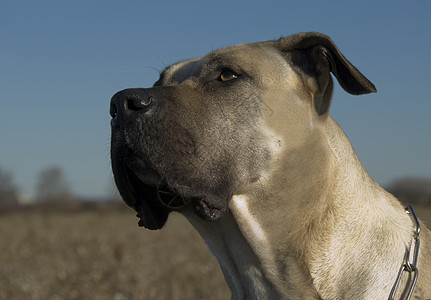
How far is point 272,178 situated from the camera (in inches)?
121

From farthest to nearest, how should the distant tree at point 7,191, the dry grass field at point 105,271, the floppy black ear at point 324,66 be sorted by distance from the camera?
the distant tree at point 7,191 → the dry grass field at point 105,271 → the floppy black ear at point 324,66

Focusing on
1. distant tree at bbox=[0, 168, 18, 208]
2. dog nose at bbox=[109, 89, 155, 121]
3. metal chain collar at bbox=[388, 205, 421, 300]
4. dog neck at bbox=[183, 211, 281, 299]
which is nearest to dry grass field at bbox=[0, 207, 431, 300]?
dog neck at bbox=[183, 211, 281, 299]

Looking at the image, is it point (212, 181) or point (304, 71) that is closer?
point (212, 181)

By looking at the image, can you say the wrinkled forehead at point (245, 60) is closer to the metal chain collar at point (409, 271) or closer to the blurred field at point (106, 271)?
the metal chain collar at point (409, 271)

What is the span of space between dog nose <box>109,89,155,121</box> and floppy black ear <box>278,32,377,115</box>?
3.13ft

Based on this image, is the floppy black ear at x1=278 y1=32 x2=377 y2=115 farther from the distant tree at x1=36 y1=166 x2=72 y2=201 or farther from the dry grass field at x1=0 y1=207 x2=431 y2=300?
the distant tree at x1=36 y1=166 x2=72 y2=201

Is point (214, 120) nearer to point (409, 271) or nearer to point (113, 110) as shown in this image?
point (113, 110)

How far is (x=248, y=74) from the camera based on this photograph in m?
3.26

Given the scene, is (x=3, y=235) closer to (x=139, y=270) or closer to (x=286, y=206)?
(x=139, y=270)

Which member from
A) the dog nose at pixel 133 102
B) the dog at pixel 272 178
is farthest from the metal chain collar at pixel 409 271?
the dog nose at pixel 133 102

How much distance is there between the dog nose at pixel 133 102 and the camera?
2.99 metres

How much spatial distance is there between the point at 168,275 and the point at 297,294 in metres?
5.81

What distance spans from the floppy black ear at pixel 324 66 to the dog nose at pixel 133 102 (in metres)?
0.95

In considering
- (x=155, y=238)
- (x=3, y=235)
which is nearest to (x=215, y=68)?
(x=155, y=238)
